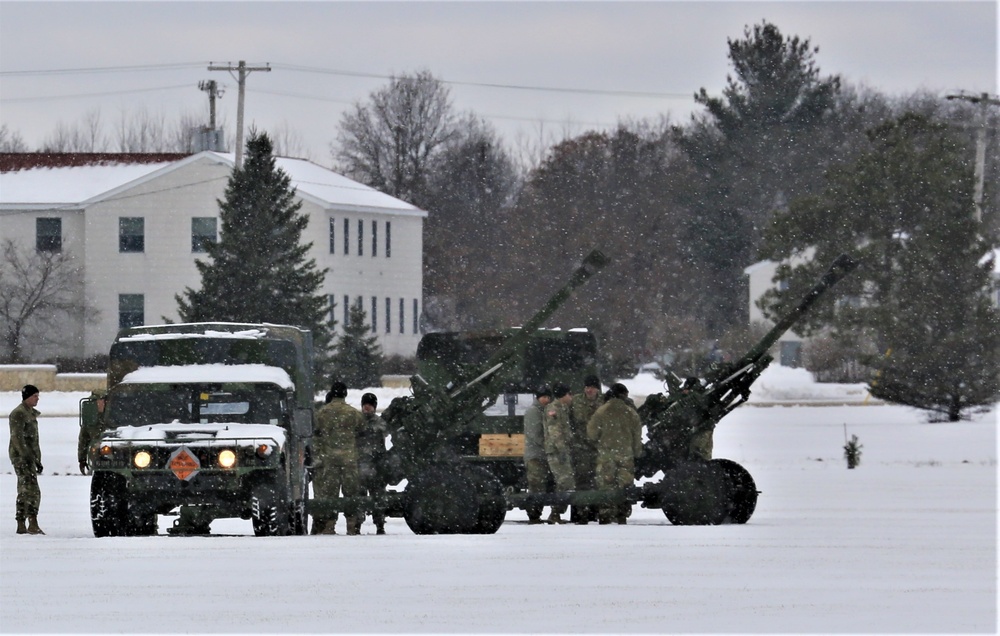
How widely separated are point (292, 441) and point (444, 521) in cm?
182

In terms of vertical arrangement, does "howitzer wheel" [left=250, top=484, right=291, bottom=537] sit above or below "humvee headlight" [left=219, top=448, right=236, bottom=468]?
below

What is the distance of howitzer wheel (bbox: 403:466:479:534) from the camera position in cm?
1914

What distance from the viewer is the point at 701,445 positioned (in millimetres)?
22125

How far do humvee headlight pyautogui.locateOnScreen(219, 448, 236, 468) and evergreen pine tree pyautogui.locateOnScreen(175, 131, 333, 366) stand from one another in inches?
1576

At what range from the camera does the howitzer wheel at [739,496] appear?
2052 cm

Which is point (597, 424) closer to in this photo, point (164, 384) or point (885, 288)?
point (164, 384)

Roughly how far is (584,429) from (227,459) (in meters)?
4.78

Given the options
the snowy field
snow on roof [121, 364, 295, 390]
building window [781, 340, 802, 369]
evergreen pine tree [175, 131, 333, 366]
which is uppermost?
evergreen pine tree [175, 131, 333, 366]

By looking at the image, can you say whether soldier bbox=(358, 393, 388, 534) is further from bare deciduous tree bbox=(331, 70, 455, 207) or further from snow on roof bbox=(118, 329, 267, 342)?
bare deciduous tree bbox=(331, 70, 455, 207)

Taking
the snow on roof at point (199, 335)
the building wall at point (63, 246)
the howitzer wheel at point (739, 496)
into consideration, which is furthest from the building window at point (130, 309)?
the howitzer wheel at point (739, 496)

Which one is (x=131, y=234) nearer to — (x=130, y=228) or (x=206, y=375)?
(x=130, y=228)

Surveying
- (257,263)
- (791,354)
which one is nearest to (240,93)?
(257,263)

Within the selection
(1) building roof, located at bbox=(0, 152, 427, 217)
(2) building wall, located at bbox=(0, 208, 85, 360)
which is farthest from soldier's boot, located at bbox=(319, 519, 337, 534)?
(2) building wall, located at bbox=(0, 208, 85, 360)

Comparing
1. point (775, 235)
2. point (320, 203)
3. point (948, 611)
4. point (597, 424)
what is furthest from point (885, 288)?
point (948, 611)
